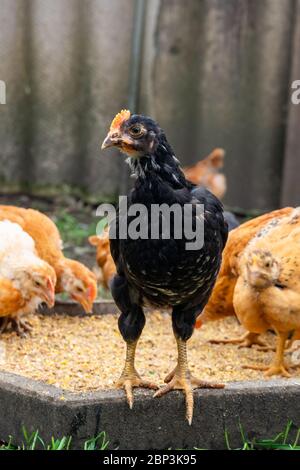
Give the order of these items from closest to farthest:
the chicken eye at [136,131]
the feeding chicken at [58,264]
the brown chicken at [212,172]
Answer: the chicken eye at [136,131]
the feeding chicken at [58,264]
the brown chicken at [212,172]

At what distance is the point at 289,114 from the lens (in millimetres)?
7059

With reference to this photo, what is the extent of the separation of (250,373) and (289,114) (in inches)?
135

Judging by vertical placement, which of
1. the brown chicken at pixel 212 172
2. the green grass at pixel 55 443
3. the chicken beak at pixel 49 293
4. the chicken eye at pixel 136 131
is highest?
the chicken eye at pixel 136 131

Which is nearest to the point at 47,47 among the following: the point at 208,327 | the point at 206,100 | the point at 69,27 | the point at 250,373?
the point at 69,27

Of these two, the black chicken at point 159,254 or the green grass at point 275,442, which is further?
the green grass at point 275,442

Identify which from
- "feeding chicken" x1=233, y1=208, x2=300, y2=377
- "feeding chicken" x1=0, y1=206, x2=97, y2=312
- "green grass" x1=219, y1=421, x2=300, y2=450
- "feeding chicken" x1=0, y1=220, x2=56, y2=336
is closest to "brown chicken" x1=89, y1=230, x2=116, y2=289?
"feeding chicken" x1=0, y1=206, x2=97, y2=312

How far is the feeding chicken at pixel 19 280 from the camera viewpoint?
4348 millimetres

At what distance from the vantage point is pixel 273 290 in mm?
3959

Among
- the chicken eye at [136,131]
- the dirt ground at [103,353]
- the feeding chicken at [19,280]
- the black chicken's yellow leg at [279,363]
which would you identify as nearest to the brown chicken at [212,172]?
the dirt ground at [103,353]

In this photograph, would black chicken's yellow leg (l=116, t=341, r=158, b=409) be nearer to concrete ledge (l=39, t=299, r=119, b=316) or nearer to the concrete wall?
concrete ledge (l=39, t=299, r=119, b=316)

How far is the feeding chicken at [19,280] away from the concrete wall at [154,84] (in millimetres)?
3061

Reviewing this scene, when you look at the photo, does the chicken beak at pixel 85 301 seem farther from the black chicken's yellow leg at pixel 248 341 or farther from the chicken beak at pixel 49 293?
the black chicken's yellow leg at pixel 248 341

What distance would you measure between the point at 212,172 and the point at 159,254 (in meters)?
3.73

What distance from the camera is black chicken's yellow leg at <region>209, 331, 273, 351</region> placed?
15.2 feet
